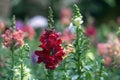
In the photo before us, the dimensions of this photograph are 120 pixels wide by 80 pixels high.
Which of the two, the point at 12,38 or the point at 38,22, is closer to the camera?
the point at 12,38

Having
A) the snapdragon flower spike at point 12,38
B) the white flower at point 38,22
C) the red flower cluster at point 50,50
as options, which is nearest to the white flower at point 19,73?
the red flower cluster at point 50,50

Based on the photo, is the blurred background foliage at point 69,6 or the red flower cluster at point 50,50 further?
the blurred background foliage at point 69,6

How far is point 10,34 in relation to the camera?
4.70m

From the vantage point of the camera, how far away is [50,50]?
161 inches

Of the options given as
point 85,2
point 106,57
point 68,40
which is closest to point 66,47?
point 106,57

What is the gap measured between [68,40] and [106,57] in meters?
1.48

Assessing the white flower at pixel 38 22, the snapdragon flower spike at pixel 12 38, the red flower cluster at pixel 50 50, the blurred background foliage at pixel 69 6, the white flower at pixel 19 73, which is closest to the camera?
the red flower cluster at pixel 50 50

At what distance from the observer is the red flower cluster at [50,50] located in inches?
161

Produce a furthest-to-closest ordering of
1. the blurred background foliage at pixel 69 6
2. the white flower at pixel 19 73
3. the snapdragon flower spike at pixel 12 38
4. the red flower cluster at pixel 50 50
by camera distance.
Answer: the blurred background foliage at pixel 69 6
the snapdragon flower spike at pixel 12 38
the white flower at pixel 19 73
the red flower cluster at pixel 50 50

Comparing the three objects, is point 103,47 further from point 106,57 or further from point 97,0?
point 97,0

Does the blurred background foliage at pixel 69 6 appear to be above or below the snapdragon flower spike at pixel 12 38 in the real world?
above

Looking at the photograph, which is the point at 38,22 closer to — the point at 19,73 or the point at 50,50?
the point at 19,73

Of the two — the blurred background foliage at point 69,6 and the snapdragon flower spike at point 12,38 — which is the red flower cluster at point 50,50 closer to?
the snapdragon flower spike at point 12,38

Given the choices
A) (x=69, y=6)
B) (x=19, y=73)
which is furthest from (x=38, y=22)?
(x=19, y=73)
